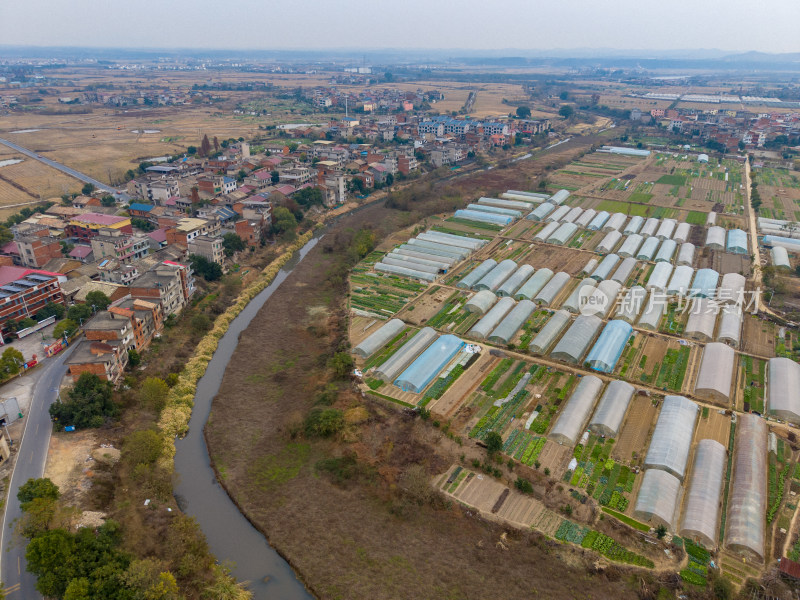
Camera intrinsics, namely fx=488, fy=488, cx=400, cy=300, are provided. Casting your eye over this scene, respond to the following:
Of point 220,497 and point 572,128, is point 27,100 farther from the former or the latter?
point 220,497

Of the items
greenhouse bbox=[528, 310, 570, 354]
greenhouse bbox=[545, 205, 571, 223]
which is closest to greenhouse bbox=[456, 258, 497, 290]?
greenhouse bbox=[528, 310, 570, 354]

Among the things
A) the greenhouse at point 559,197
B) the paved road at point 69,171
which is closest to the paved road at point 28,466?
the paved road at point 69,171

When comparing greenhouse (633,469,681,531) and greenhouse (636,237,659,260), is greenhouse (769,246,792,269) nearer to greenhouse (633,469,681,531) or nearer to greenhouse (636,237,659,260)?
greenhouse (636,237,659,260)

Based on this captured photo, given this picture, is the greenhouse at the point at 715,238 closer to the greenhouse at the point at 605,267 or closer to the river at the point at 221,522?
the greenhouse at the point at 605,267

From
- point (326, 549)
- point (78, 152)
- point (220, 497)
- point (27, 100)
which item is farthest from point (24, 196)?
point (27, 100)

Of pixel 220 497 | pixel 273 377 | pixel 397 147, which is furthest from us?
pixel 397 147
